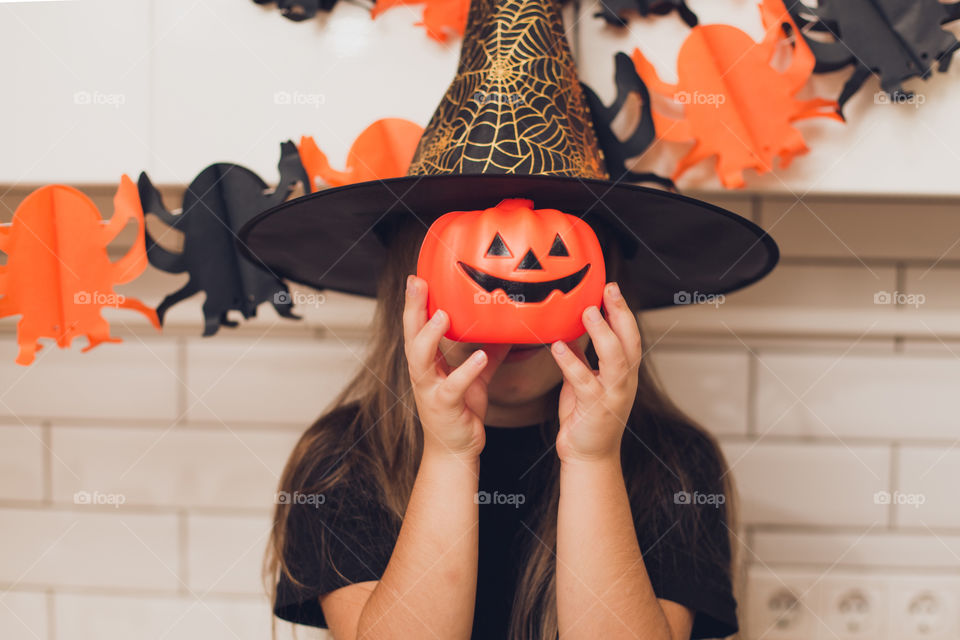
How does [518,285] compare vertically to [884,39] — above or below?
below

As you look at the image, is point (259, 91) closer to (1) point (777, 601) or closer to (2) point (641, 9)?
(2) point (641, 9)

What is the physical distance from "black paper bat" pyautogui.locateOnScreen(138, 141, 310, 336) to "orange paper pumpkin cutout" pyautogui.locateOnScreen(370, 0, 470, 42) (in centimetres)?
23

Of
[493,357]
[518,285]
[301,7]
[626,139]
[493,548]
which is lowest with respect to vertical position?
[493,548]

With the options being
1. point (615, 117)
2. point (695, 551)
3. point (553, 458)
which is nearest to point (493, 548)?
point (553, 458)

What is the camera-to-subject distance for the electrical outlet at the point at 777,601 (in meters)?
1.02

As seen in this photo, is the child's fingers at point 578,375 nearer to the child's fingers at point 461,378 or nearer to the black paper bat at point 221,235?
the child's fingers at point 461,378

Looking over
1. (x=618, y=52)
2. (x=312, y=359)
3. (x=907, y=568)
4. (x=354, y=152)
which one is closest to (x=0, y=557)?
(x=312, y=359)

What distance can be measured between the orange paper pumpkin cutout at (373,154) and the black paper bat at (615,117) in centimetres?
22

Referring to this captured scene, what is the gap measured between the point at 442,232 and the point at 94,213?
47cm

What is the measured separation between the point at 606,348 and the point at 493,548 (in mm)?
317

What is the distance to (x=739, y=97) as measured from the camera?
76cm

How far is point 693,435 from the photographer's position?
0.81 meters

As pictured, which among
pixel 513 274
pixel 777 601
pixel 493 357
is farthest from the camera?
pixel 777 601

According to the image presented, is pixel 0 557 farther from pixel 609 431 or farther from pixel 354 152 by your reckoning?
pixel 609 431
